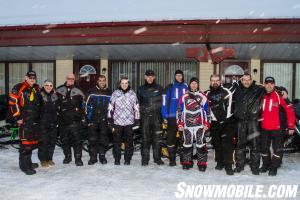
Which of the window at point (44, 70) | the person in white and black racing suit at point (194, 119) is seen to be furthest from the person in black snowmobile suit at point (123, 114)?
the window at point (44, 70)

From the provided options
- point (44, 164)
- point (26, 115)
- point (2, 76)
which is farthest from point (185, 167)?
point (2, 76)

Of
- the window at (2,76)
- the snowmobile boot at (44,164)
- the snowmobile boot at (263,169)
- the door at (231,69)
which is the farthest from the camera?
the window at (2,76)

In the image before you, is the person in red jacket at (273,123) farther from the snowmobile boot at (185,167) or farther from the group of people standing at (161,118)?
the snowmobile boot at (185,167)

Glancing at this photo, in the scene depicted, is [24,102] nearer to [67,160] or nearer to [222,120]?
[67,160]

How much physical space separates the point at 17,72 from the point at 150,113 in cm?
761

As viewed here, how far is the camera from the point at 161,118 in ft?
22.0

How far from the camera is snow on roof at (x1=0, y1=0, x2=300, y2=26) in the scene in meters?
8.34

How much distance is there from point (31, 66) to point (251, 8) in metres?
7.87

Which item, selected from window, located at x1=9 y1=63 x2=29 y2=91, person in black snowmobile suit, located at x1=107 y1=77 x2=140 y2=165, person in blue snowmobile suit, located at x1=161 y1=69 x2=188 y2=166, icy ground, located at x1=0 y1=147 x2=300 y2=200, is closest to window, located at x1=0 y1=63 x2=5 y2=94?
window, located at x1=9 y1=63 x2=29 y2=91

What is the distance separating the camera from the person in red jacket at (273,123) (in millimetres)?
5922

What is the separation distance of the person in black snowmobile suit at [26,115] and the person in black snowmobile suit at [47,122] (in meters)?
0.21

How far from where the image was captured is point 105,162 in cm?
677

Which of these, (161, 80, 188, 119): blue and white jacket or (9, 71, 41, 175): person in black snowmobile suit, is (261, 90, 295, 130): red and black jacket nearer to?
(161, 80, 188, 119): blue and white jacket
